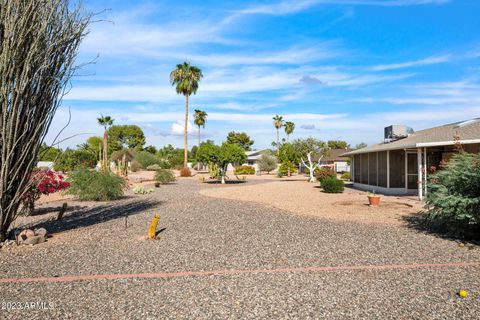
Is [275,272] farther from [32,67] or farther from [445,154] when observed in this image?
[445,154]

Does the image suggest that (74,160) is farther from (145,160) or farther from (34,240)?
(34,240)

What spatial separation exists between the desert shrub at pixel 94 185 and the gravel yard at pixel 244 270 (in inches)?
225

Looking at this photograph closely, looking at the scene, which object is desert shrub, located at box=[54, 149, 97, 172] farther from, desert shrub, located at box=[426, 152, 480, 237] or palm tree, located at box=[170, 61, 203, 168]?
desert shrub, located at box=[426, 152, 480, 237]

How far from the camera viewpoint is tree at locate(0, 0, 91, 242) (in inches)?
294

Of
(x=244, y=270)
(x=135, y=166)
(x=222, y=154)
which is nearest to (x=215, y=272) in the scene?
(x=244, y=270)

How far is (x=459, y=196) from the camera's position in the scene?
863cm

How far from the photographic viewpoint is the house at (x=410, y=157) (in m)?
16.5

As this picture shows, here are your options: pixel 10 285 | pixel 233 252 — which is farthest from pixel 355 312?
pixel 10 285

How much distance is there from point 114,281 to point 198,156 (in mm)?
26851

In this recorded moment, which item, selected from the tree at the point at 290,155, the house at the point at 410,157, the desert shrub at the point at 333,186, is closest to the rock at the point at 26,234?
the house at the point at 410,157

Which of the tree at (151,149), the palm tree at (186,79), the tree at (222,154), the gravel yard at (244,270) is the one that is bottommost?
the gravel yard at (244,270)

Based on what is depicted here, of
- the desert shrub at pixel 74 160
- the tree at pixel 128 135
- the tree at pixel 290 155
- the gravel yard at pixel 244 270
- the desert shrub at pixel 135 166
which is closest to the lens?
the gravel yard at pixel 244 270

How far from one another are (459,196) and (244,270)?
550cm

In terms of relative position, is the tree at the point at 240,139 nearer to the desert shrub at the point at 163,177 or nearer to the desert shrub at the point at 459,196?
the desert shrub at the point at 163,177
